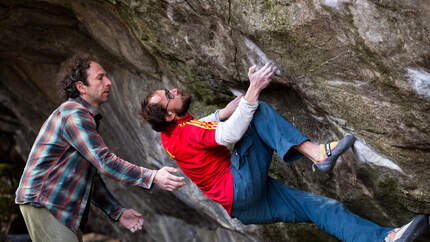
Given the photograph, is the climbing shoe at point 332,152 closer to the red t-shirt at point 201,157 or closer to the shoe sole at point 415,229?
the shoe sole at point 415,229

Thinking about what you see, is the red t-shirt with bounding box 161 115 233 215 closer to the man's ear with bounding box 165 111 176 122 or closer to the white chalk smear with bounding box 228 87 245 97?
the man's ear with bounding box 165 111 176 122

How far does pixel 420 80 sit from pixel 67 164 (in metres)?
2.72

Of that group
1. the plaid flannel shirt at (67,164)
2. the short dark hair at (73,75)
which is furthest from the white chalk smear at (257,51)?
the short dark hair at (73,75)

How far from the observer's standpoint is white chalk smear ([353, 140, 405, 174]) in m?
3.59

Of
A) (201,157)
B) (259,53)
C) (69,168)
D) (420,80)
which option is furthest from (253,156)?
(69,168)

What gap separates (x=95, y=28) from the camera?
5.32 metres

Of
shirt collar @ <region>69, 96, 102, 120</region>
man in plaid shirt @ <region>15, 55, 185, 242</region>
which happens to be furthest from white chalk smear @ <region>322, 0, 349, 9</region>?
shirt collar @ <region>69, 96, 102, 120</region>

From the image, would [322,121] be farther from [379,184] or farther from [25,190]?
[25,190]

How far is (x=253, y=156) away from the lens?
12.0ft

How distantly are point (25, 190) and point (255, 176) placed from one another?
1.86 m

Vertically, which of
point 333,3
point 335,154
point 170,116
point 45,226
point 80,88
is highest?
point 333,3

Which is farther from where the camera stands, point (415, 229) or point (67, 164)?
point (67, 164)

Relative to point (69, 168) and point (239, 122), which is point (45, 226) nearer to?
point (69, 168)

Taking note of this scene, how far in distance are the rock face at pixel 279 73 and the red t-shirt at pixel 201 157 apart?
2.47 ft
